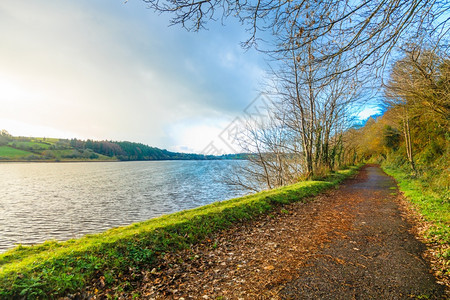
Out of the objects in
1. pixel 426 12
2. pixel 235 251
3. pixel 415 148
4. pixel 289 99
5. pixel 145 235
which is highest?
pixel 289 99

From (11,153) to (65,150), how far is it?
20.2 metres

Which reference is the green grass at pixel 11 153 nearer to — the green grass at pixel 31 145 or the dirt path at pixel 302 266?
the green grass at pixel 31 145

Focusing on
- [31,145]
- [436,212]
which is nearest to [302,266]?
[436,212]

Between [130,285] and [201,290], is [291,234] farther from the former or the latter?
[130,285]

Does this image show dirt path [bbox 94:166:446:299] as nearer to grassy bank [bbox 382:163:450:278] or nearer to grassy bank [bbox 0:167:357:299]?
grassy bank [bbox 382:163:450:278]

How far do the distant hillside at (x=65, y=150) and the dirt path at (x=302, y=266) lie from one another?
365 ft

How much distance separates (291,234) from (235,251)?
69.5 inches

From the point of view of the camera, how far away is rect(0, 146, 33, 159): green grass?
81.6 meters

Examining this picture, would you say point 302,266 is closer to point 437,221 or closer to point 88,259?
point 88,259

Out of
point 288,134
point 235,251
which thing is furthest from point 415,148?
point 235,251

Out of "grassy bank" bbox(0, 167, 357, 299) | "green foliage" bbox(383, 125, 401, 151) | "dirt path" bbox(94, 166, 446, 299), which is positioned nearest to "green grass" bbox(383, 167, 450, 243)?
"dirt path" bbox(94, 166, 446, 299)

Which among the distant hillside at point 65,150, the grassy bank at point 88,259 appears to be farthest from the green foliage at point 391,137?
the distant hillside at point 65,150

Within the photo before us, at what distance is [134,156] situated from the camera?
138m

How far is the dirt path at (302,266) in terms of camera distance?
315 cm
